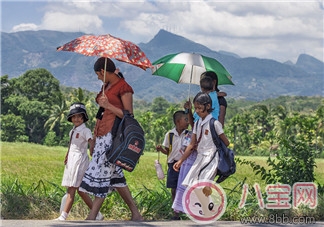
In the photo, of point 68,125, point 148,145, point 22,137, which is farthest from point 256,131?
point 22,137

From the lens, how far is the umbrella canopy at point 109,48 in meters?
5.76

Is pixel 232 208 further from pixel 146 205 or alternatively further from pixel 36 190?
pixel 36 190

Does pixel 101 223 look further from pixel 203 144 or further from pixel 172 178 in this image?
pixel 203 144

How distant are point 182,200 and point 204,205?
242mm

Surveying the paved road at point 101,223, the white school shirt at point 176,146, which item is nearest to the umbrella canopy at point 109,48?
the white school shirt at point 176,146

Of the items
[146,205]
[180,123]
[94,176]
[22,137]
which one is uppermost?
[180,123]

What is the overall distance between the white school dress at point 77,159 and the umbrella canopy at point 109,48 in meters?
0.89

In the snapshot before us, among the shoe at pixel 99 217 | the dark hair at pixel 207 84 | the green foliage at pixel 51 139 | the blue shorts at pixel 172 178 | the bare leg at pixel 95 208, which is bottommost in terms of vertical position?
the green foliage at pixel 51 139

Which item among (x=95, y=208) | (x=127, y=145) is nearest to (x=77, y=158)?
(x=95, y=208)

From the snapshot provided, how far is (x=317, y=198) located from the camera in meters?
6.84

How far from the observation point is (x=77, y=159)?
6207 mm

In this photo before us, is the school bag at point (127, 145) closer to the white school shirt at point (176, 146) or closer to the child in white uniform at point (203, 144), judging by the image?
the child in white uniform at point (203, 144)

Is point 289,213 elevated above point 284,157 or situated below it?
below

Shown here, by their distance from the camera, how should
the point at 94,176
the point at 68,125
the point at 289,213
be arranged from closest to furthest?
the point at 94,176 < the point at 289,213 < the point at 68,125
